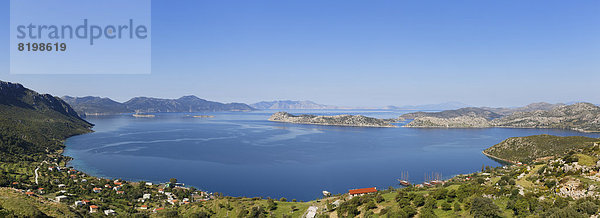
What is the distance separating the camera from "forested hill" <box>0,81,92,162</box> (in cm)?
9005

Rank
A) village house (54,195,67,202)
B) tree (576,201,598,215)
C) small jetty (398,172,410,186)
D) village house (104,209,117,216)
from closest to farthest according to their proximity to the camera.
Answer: tree (576,201,598,215) < village house (104,209,117,216) < village house (54,195,67,202) < small jetty (398,172,410,186)

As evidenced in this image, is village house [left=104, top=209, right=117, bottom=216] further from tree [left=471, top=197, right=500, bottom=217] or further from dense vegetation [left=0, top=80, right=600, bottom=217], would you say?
tree [left=471, top=197, right=500, bottom=217]

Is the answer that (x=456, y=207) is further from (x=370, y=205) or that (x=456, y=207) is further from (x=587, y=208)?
(x=587, y=208)

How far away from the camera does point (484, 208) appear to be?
22.0 m

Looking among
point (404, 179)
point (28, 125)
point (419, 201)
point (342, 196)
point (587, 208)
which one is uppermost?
point (587, 208)

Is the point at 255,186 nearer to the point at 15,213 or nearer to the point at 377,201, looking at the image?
the point at 377,201

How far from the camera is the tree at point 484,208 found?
21.5 meters

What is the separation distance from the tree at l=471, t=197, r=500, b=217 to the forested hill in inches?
3993

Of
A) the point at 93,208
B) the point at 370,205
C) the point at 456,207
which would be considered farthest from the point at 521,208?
the point at 93,208

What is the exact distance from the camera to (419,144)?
444 feet

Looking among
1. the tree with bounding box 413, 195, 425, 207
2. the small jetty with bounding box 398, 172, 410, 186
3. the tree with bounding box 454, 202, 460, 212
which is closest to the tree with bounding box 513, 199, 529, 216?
the tree with bounding box 454, 202, 460, 212

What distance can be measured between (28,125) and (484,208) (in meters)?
164

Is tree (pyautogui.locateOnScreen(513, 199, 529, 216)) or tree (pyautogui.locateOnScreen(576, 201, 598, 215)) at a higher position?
tree (pyautogui.locateOnScreen(576, 201, 598, 215))

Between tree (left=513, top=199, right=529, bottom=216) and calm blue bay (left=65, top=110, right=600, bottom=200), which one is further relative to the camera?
calm blue bay (left=65, top=110, right=600, bottom=200)
